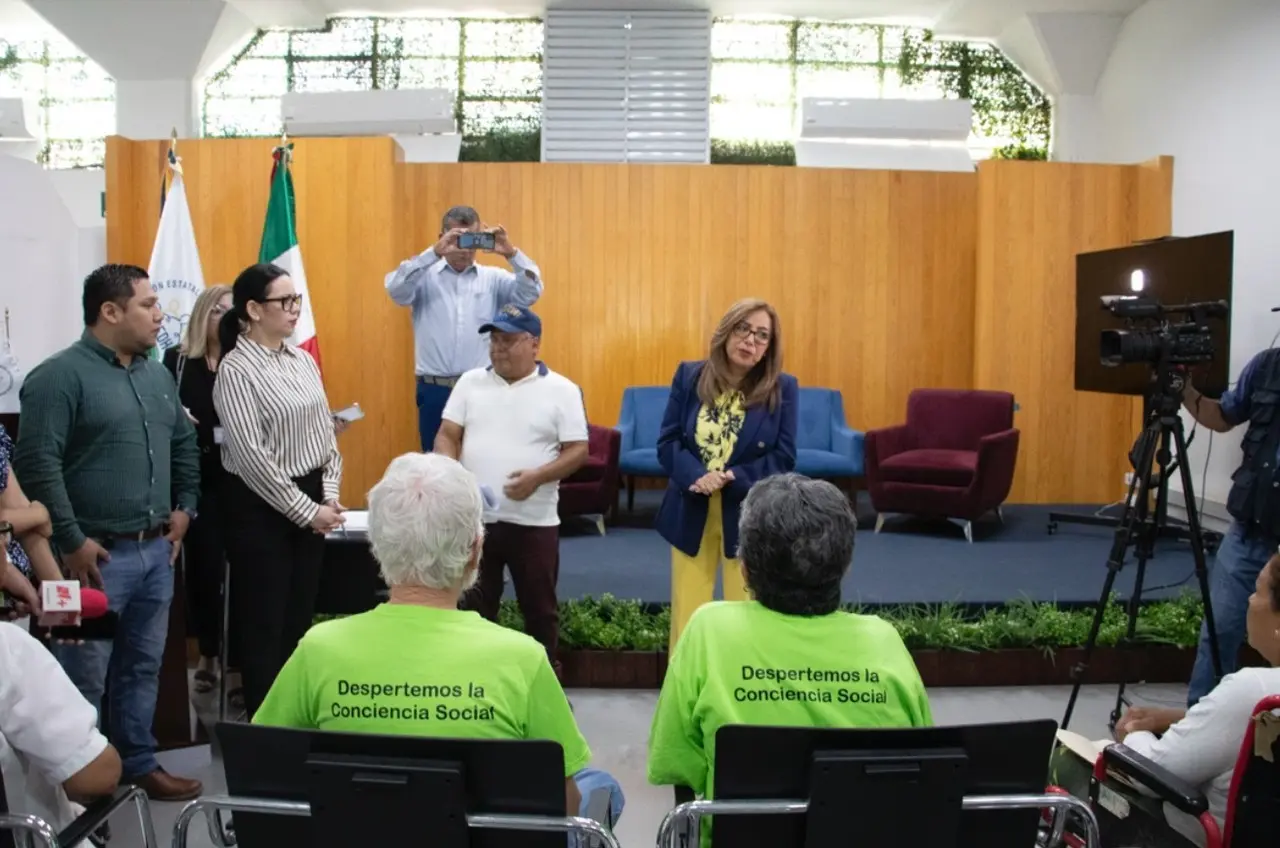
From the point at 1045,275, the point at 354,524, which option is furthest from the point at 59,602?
the point at 1045,275

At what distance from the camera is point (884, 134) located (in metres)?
8.30

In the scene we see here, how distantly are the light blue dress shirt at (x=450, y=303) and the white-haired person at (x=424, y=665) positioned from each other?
2.86 meters

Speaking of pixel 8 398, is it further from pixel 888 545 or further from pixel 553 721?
pixel 553 721

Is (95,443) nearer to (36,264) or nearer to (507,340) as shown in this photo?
(507,340)

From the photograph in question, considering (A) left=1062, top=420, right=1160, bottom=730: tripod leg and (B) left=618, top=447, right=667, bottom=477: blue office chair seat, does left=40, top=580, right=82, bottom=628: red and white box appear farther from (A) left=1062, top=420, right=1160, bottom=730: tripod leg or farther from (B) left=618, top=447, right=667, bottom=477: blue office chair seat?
(B) left=618, top=447, right=667, bottom=477: blue office chair seat

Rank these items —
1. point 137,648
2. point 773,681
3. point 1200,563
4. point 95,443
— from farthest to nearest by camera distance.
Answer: point 1200,563
point 137,648
point 95,443
point 773,681

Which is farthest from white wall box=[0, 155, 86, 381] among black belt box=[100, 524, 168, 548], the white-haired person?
the white-haired person

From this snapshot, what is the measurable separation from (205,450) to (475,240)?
140 centimetres

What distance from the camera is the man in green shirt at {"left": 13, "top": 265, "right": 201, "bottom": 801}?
266 cm

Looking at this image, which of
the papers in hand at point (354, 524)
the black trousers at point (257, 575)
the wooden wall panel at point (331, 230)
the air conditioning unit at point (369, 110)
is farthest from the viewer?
the air conditioning unit at point (369, 110)

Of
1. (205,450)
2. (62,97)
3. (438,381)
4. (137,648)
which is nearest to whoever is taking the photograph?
(137,648)

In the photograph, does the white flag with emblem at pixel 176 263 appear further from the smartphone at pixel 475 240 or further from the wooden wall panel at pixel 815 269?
the smartphone at pixel 475 240

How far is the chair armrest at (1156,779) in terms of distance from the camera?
177 cm

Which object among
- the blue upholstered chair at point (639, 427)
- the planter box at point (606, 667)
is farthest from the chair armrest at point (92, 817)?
the blue upholstered chair at point (639, 427)
